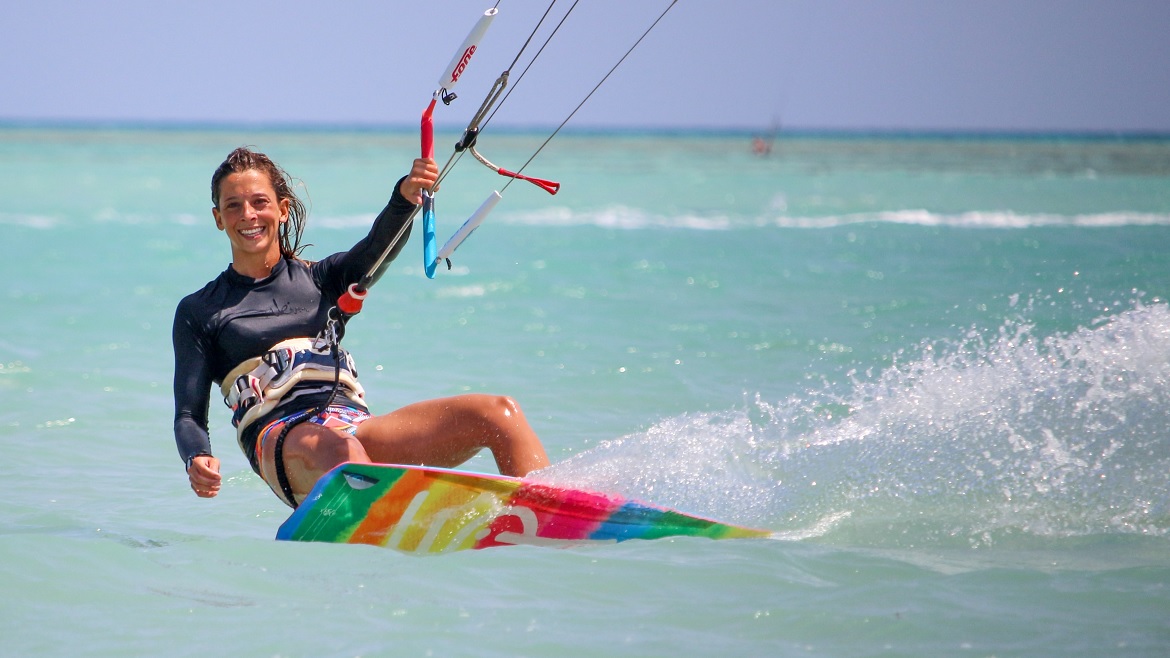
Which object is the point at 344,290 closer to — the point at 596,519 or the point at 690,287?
the point at 596,519

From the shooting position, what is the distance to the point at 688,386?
6.47 metres

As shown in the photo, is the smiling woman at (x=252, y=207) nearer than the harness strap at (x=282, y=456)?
No

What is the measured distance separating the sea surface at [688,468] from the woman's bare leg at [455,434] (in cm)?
15

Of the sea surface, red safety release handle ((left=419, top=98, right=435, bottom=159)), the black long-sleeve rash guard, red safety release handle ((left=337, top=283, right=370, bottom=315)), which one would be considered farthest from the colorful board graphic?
red safety release handle ((left=419, top=98, right=435, bottom=159))

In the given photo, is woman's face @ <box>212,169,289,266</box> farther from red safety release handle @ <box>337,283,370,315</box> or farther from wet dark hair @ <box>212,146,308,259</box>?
red safety release handle @ <box>337,283,370,315</box>

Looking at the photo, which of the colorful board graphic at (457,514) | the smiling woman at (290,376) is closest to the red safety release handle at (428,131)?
the smiling woman at (290,376)

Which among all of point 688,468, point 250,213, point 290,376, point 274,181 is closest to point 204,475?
point 290,376

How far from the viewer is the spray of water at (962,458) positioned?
12.7 feet

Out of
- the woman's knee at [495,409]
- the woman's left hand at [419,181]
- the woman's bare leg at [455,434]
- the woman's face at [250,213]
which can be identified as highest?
the woman's left hand at [419,181]

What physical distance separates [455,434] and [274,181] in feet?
3.32

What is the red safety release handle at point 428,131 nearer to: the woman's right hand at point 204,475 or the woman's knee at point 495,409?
the woman's knee at point 495,409

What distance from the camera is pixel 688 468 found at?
4.19 meters

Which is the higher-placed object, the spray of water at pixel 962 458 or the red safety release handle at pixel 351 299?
the red safety release handle at pixel 351 299

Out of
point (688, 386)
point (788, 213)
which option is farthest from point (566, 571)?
point (788, 213)
